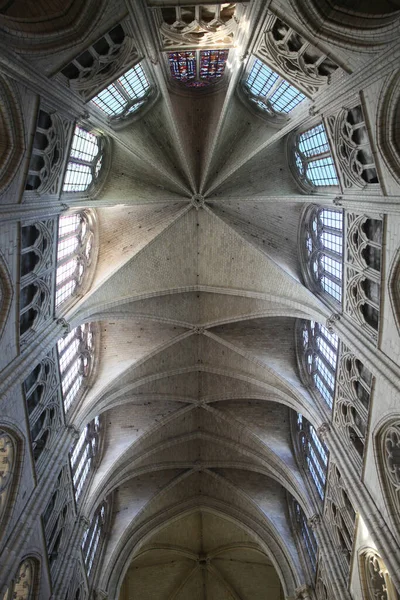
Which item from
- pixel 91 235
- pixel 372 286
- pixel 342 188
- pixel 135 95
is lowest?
pixel 372 286

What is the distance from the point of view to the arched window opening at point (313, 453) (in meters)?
18.2

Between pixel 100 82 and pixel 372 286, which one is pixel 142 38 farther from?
pixel 372 286

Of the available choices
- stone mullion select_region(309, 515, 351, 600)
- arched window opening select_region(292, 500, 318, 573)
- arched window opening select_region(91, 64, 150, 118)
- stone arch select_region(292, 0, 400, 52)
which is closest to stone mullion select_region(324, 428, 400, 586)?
stone mullion select_region(309, 515, 351, 600)

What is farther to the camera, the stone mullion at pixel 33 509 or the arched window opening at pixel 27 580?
the arched window opening at pixel 27 580

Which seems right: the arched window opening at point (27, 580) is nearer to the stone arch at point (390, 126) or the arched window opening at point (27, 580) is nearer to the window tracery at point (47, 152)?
the window tracery at point (47, 152)

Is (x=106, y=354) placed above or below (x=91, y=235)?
below

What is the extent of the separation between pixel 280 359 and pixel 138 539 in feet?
37.2

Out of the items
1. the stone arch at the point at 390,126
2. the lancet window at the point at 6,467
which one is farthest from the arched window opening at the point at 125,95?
the lancet window at the point at 6,467

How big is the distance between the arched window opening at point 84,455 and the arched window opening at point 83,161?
30.3ft

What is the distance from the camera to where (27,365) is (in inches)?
481

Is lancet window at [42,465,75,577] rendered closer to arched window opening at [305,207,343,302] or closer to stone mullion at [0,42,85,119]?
arched window opening at [305,207,343,302]

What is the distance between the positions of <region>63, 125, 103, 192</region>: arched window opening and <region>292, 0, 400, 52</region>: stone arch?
25.3 feet

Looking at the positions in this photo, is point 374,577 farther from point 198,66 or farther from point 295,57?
point 198,66

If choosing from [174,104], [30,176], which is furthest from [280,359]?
[30,176]
